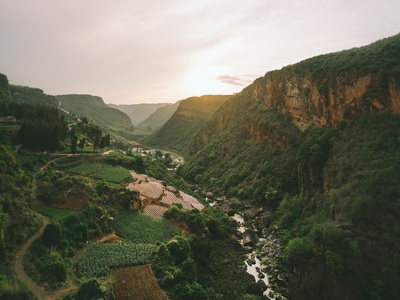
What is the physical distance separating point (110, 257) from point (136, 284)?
16.2 ft

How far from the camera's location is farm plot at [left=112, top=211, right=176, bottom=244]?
33.7 m

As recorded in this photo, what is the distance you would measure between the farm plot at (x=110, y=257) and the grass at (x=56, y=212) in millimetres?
5711

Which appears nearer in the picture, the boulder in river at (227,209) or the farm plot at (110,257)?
the farm plot at (110,257)

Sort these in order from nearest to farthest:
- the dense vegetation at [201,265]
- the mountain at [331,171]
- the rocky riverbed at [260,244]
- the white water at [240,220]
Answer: the dense vegetation at [201,265] → the mountain at [331,171] → the rocky riverbed at [260,244] → the white water at [240,220]

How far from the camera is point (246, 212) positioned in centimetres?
5103

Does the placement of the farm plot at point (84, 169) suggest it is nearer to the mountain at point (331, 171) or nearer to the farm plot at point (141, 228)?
the farm plot at point (141, 228)

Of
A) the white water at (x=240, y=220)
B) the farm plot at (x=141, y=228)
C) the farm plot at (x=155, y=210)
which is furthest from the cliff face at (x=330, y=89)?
the farm plot at (x=141, y=228)

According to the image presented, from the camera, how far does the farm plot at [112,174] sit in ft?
161

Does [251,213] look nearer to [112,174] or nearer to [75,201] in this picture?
[112,174]

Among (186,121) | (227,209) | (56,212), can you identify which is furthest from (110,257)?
(186,121)

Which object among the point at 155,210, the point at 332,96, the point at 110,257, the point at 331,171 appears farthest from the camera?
the point at 332,96

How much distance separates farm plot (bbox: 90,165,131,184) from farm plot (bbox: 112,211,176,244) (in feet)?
39.5

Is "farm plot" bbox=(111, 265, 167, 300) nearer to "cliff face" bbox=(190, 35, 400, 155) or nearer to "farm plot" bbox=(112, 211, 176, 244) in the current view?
"farm plot" bbox=(112, 211, 176, 244)

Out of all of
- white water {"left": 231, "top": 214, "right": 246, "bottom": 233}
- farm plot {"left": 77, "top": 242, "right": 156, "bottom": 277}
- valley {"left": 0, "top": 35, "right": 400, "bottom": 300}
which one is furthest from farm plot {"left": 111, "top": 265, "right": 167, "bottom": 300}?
white water {"left": 231, "top": 214, "right": 246, "bottom": 233}
